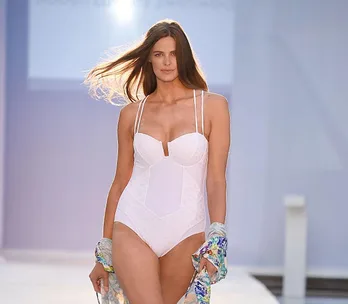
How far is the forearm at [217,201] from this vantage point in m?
2.69

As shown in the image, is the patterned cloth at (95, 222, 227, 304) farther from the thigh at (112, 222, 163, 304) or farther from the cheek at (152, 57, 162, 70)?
the cheek at (152, 57, 162, 70)

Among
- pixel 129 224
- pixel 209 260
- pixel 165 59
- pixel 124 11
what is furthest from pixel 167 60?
pixel 124 11

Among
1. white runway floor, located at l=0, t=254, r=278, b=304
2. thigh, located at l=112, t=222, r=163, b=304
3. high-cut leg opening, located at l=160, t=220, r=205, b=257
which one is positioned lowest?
white runway floor, located at l=0, t=254, r=278, b=304

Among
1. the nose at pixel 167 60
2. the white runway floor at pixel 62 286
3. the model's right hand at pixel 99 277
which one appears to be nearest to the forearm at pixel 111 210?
the model's right hand at pixel 99 277

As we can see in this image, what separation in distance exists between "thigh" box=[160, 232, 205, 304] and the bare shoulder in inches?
16.4

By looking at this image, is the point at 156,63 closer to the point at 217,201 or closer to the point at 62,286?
the point at 217,201

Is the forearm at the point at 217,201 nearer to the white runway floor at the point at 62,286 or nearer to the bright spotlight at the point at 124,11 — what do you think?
the white runway floor at the point at 62,286

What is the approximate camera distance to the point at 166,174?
273 centimetres

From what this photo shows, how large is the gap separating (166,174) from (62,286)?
11.4ft

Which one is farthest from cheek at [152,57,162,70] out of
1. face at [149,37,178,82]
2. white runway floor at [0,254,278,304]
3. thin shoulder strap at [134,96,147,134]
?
white runway floor at [0,254,278,304]

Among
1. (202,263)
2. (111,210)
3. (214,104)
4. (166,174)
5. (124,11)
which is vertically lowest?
(202,263)

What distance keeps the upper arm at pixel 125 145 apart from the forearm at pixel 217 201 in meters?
0.30

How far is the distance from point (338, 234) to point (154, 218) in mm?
5055

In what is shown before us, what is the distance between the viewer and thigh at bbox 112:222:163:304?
101 inches
